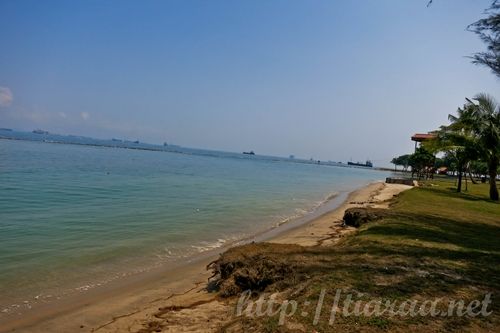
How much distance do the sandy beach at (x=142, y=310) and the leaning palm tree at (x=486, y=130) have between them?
27798mm

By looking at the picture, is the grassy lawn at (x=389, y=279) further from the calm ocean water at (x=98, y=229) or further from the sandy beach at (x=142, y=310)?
→ the calm ocean water at (x=98, y=229)

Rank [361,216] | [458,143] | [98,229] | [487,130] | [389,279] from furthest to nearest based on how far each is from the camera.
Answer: [458,143]
[487,130]
[361,216]
[98,229]
[389,279]

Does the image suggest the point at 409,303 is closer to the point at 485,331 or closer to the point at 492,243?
the point at 485,331

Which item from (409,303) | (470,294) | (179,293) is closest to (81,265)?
(179,293)

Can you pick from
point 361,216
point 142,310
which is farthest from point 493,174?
point 142,310

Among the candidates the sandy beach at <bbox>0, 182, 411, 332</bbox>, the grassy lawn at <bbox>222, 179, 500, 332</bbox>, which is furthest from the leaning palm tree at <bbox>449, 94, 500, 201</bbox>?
the sandy beach at <bbox>0, 182, 411, 332</bbox>

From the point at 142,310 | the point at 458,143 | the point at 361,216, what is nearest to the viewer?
the point at 142,310

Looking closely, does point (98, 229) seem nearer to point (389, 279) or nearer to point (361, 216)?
point (361, 216)

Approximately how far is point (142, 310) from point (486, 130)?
30.3 m

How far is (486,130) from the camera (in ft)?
97.8

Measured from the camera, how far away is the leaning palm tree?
29.7m

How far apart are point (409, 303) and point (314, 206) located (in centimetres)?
2054

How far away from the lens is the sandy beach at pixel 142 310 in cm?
605

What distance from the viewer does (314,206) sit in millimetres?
25750
